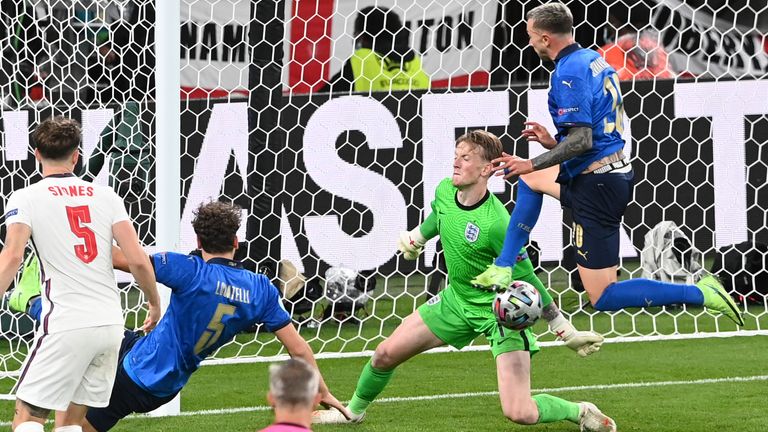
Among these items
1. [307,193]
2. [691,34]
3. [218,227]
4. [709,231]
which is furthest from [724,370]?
[691,34]

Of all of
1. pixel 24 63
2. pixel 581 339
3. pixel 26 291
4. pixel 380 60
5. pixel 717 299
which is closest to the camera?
pixel 26 291

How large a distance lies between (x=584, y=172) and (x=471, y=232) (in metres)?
0.62

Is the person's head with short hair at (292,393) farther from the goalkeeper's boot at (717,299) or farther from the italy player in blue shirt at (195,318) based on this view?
the goalkeeper's boot at (717,299)

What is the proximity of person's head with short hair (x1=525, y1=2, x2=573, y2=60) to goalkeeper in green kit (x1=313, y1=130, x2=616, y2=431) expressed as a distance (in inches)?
21.7

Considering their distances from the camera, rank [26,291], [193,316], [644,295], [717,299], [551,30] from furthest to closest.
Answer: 1. [717,299]
2. [644,295]
3. [551,30]
4. [26,291]
5. [193,316]

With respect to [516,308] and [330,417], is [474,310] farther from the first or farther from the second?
[330,417]

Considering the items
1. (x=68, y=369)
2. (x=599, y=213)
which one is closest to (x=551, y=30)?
(x=599, y=213)

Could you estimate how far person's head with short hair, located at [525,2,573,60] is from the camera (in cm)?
587

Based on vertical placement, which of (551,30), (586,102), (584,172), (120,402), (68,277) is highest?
(551,30)

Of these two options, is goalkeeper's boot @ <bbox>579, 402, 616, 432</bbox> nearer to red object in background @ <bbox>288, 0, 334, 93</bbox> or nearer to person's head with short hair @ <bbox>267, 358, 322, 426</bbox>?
person's head with short hair @ <bbox>267, 358, 322, 426</bbox>

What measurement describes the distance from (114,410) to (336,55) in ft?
21.4

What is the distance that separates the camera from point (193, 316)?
5102mm

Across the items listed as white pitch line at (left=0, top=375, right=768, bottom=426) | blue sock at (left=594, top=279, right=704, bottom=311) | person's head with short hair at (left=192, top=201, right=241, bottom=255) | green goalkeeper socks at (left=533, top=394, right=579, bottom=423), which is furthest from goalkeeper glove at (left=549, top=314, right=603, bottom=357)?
person's head with short hair at (left=192, top=201, right=241, bottom=255)

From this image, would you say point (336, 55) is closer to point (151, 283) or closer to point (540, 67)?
point (540, 67)
